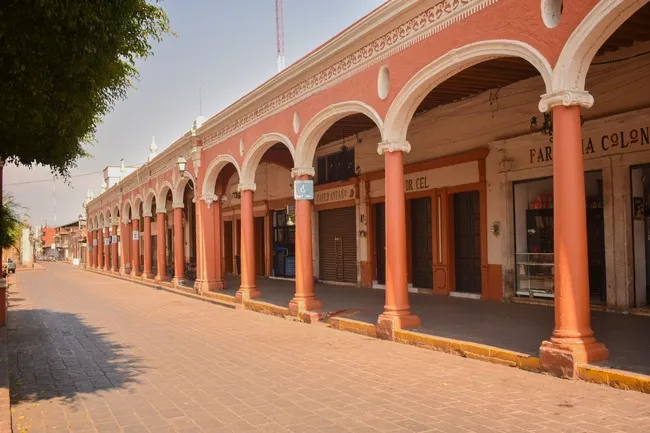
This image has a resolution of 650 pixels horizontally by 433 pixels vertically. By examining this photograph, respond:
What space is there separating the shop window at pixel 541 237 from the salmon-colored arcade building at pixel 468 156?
0.03 meters

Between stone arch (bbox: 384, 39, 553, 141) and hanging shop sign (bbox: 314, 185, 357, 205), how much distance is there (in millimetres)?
8291

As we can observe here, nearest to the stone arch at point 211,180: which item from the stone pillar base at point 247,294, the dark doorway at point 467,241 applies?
the stone pillar base at point 247,294

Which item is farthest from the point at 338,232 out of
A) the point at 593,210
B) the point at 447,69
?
the point at 447,69

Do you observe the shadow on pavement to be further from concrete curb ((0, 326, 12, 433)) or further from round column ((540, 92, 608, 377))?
round column ((540, 92, 608, 377))

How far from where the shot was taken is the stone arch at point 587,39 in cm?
642

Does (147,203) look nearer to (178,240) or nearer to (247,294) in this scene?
(178,240)

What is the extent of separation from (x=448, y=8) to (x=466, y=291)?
765 cm

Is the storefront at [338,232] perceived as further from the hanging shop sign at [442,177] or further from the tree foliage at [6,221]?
the tree foliage at [6,221]

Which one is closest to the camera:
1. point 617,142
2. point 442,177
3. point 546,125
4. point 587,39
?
point 587,39

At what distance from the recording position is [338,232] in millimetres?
19844

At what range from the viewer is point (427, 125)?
50.1 feet

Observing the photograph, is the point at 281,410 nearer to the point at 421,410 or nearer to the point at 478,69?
the point at 421,410

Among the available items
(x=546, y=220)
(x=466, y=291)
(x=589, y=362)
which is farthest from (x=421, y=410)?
(x=466, y=291)

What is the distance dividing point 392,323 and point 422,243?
21.0 ft
